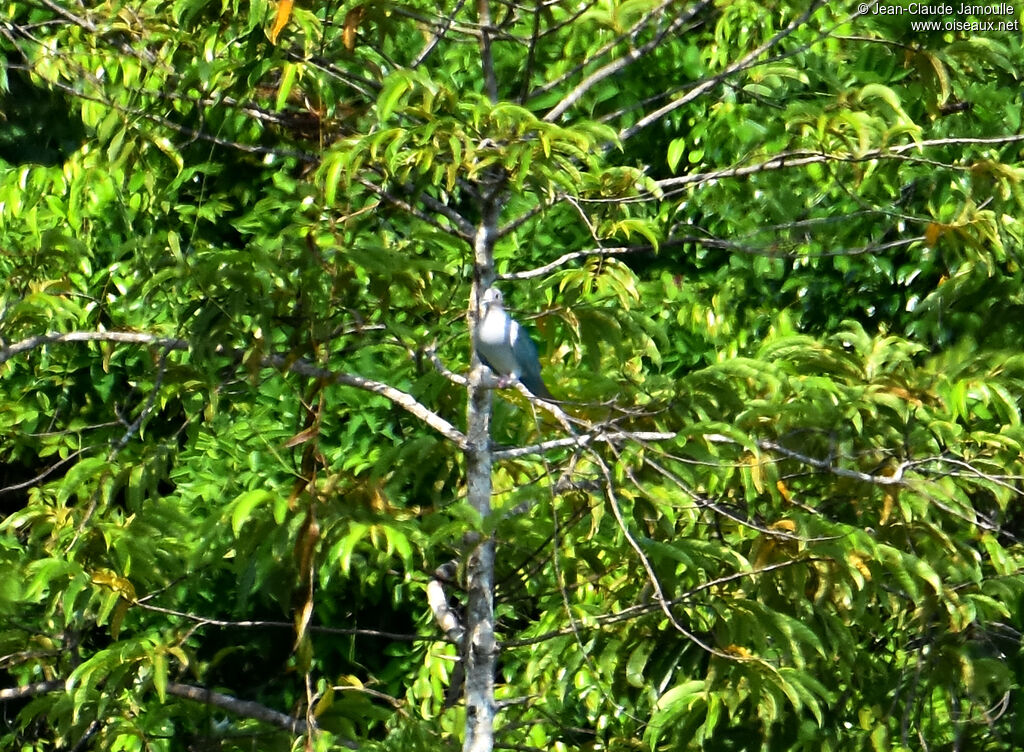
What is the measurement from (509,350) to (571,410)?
0.72 metres

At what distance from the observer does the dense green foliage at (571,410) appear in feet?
8.55

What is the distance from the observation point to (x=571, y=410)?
301cm

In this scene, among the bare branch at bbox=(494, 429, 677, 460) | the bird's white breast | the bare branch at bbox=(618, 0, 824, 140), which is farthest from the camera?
the bird's white breast

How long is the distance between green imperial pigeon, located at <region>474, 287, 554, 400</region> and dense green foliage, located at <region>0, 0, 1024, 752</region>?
0.10m

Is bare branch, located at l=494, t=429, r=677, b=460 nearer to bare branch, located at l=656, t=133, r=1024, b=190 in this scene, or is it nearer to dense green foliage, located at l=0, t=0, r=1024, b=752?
dense green foliage, located at l=0, t=0, r=1024, b=752

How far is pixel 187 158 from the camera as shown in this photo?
4492 mm

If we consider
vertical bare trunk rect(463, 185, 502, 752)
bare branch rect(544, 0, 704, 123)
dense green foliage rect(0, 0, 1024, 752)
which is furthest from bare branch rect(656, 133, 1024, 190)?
vertical bare trunk rect(463, 185, 502, 752)

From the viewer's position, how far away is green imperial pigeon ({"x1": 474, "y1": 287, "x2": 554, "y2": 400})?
3.52 metres

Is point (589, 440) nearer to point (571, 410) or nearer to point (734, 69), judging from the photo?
point (571, 410)

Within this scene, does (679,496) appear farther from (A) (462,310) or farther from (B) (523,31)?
(B) (523,31)

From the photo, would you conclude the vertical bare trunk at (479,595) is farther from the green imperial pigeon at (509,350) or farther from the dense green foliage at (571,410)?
the green imperial pigeon at (509,350)

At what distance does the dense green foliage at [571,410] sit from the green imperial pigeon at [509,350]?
0.10 metres

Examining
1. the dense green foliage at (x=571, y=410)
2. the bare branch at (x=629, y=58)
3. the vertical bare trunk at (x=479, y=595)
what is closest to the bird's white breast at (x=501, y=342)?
the dense green foliage at (x=571, y=410)

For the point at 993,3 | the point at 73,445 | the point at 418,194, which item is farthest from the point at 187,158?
the point at 993,3
